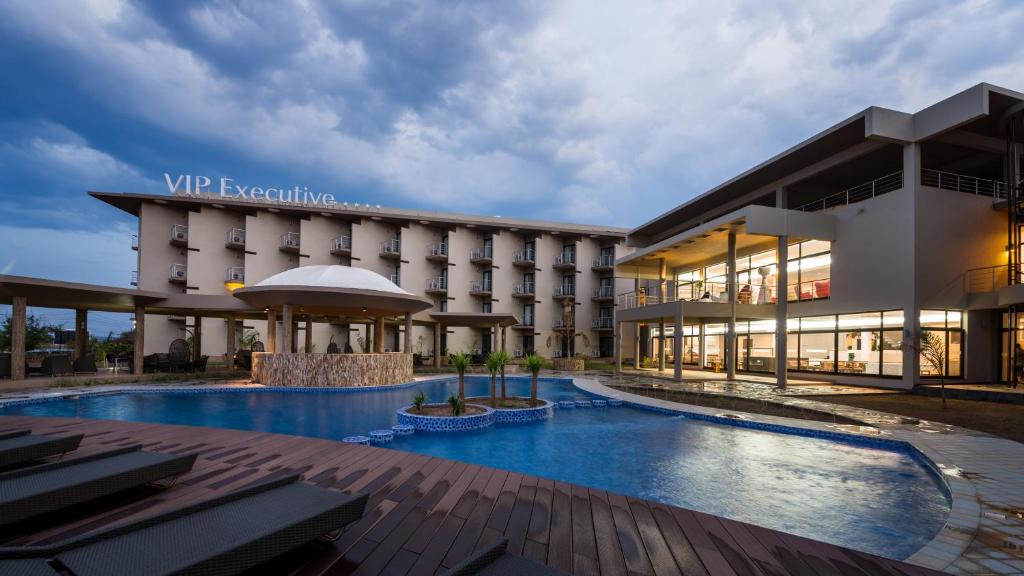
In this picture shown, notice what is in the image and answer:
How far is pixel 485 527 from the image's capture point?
10.5 ft

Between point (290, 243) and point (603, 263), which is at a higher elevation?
point (290, 243)

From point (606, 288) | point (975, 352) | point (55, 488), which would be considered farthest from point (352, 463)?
point (606, 288)

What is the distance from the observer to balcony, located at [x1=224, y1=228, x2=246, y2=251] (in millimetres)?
28703

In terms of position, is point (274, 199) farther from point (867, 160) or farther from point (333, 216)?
point (867, 160)

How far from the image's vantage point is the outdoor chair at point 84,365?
1648 cm

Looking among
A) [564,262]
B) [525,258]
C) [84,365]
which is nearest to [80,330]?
[84,365]

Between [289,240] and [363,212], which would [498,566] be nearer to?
[363,212]

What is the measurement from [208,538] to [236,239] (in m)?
31.3

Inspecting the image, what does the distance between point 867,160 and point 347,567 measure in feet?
68.0

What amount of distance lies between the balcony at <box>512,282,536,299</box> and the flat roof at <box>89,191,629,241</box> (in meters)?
4.15

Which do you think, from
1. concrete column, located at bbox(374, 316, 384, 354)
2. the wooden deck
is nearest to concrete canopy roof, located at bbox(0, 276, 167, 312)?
concrete column, located at bbox(374, 316, 384, 354)

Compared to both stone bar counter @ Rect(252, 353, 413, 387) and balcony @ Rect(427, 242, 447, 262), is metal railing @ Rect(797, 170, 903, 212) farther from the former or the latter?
balcony @ Rect(427, 242, 447, 262)

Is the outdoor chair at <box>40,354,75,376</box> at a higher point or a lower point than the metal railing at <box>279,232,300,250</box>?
lower

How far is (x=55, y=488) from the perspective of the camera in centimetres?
308
